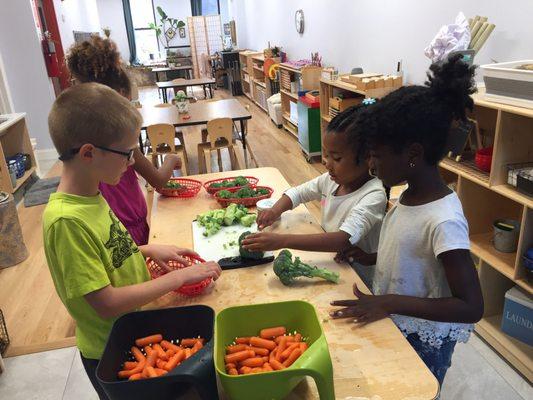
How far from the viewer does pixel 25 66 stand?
550 cm

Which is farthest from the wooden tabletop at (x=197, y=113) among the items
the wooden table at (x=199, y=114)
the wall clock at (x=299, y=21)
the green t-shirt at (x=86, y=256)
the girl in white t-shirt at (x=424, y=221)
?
the girl in white t-shirt at (x=424, y=221)

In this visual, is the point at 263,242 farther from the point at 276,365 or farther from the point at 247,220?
the point at 276,365

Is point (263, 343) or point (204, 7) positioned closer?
point (263, 343)

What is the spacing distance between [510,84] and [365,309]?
1343mm

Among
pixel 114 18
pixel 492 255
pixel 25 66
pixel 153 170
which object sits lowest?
pixel 492 255

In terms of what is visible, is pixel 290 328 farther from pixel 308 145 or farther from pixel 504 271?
pixel 308 145

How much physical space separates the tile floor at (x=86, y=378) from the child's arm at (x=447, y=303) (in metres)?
1.05

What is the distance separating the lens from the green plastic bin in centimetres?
73

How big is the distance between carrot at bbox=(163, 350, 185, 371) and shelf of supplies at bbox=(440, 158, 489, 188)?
5.41ft

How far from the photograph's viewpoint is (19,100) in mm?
5617

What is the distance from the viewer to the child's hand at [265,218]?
1.57 meters

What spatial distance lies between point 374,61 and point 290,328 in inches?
143

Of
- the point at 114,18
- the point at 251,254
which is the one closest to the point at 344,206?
the point at 251,254

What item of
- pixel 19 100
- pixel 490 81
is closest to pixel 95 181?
pixel 490 81
